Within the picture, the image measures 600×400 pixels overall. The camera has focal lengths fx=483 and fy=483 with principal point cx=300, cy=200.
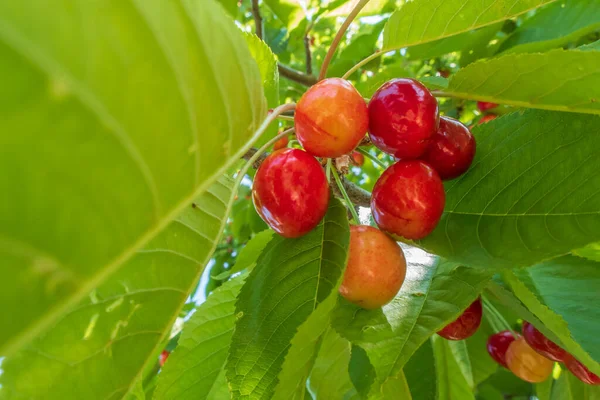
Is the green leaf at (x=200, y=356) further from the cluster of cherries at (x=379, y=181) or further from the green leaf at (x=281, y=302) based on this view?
the cluster of cherries at (x=379, y=181)

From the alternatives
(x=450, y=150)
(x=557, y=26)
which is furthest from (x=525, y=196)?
(x=557, y=26)

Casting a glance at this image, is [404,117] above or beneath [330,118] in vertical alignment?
beneath

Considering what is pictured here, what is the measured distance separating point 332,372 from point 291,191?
33.9 inches

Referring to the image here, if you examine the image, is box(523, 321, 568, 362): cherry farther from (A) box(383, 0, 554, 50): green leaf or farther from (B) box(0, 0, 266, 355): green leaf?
(B) box(0, 0, 266, 355): green leaf

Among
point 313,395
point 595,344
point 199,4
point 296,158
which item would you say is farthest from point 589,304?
point 199,4

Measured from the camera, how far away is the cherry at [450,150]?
1.02 m

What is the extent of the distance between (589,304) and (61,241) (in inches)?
44.8

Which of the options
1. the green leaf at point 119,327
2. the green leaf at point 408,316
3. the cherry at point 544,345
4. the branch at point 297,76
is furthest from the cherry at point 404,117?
the branch at point 297,76

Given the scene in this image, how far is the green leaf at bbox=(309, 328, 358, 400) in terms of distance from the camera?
151cm

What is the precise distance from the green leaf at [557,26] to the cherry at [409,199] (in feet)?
3.32

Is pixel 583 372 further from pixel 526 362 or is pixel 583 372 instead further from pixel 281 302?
pixel 281 302

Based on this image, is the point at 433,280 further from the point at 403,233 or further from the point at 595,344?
the point at 595,344

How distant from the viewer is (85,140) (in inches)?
14.8

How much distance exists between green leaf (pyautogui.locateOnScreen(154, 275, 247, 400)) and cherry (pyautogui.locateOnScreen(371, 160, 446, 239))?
0.62 metres
